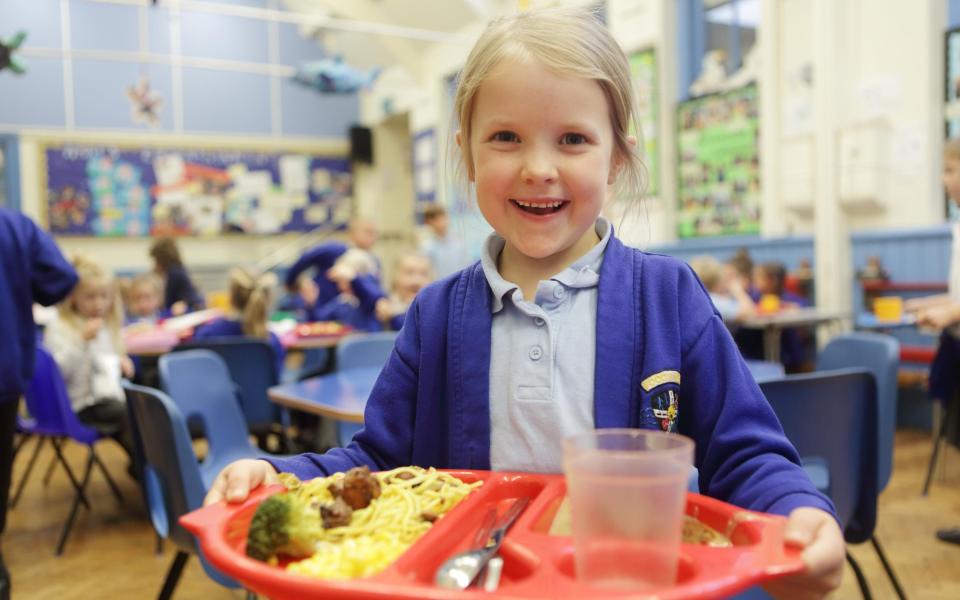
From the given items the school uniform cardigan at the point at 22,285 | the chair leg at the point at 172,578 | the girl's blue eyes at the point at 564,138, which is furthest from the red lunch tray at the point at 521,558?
the school uniform cardigan at the point at 22,285

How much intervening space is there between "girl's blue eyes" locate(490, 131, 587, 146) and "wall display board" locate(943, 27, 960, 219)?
5.41 meters

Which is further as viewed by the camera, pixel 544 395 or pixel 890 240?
pixel 890 240

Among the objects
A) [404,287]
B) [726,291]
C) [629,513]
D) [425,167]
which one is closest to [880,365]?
[629,513]

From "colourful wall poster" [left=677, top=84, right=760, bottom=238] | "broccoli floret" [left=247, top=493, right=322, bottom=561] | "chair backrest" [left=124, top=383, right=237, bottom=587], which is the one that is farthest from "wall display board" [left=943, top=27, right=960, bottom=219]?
"broccoli floret" [left=247, top=493, right=322, bottom=561]

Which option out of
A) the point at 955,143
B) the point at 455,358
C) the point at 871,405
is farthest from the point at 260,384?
the point at 955,143

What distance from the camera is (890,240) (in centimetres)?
577

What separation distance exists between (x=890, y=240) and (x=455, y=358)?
5570 mm

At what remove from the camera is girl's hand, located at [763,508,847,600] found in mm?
633

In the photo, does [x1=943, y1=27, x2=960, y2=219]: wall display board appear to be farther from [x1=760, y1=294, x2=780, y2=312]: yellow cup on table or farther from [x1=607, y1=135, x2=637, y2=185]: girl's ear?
[x1=607, y1=135, x2=637, y2=185]: girl's ear

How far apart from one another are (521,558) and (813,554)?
0.23m

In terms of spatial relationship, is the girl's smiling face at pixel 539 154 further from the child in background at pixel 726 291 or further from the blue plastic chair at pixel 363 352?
the child in background at pixel 726 291

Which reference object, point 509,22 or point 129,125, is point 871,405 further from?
point 129,125

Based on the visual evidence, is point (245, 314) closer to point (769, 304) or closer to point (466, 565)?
point (769, 304)

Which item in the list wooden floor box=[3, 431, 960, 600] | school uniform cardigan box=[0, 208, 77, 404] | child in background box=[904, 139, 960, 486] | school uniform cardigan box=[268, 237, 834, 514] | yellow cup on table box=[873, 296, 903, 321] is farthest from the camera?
yellow cup on table box=[873, 296, 903, 321]
